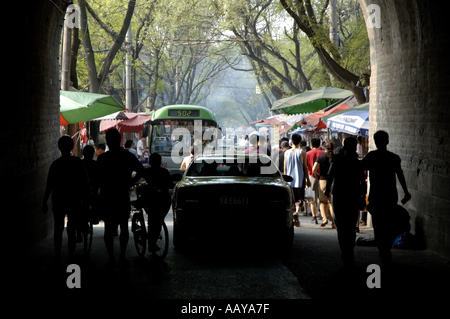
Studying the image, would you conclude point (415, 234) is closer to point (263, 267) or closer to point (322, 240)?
point (322, 240)

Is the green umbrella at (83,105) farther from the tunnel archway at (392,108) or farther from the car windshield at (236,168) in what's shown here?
the car windshield at (236,168)

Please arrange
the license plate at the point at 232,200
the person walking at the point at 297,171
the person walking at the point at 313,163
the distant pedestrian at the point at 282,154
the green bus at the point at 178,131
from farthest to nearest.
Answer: the green bus at the point at 178,131
the distant pedestrian at the point at 282,154
the person walking at the point at 313,163
the person walking at the point at 297,171
the license plate at the point at 232,200

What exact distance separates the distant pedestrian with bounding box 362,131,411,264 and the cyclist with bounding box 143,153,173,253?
2.56m

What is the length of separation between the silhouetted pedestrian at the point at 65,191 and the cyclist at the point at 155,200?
0.87 m

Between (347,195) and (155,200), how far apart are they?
2414 mm

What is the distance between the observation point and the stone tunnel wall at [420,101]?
7.83 m

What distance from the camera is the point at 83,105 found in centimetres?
1291

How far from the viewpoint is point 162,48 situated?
1351 inches

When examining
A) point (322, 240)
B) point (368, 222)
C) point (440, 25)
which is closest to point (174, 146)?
point (368, 222)

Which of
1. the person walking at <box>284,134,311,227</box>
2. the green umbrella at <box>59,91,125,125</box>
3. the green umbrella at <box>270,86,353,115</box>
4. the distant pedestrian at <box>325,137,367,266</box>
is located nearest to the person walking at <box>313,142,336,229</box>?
the person walking at <box>284,134,311,227</box>

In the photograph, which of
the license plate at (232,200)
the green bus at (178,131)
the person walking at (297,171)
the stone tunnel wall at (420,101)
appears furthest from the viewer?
the green bus at (178,131)

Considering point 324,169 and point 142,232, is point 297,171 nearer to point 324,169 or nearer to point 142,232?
point 324,169

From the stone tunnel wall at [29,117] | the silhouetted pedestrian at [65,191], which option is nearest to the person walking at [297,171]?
the stone tunnel wall at [29,117]

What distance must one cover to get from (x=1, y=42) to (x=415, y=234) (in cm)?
641
